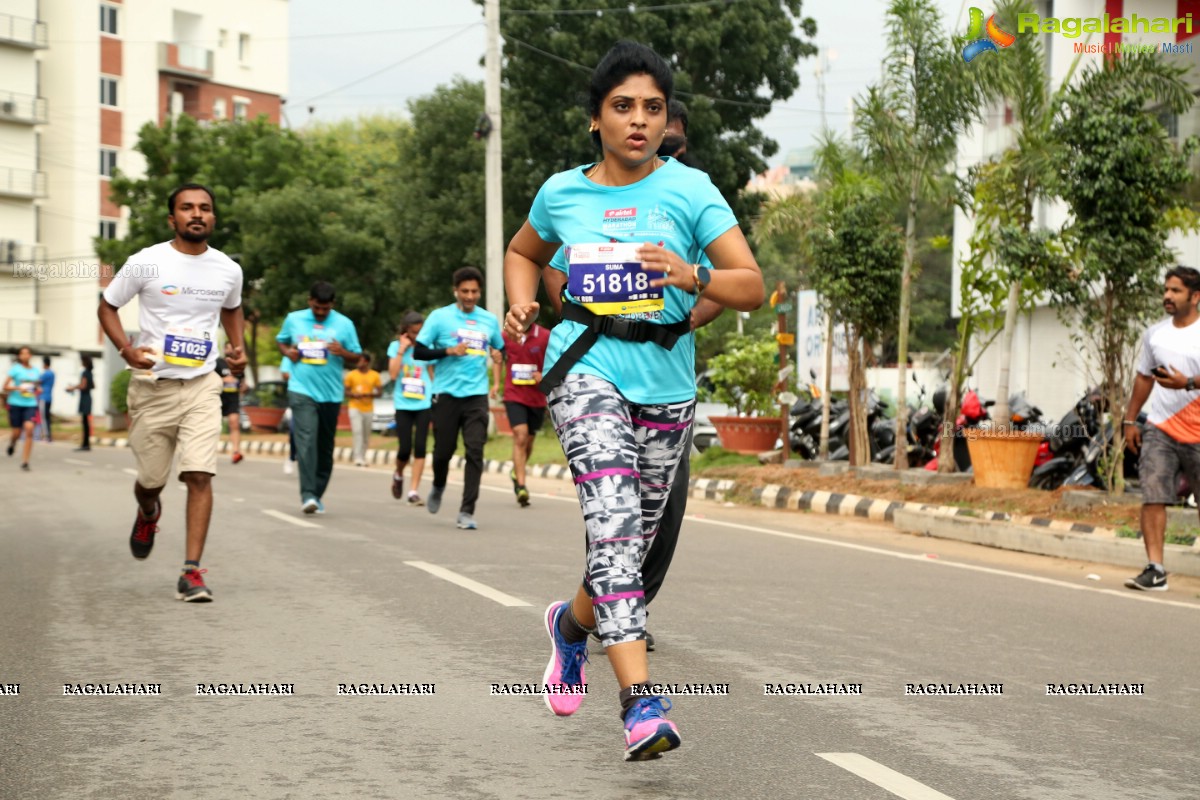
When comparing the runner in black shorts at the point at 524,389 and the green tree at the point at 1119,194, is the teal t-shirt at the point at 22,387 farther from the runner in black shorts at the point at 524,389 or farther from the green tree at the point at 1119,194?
the green tree at the point at 1119,194

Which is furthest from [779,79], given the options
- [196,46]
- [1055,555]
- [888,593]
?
[196,46]

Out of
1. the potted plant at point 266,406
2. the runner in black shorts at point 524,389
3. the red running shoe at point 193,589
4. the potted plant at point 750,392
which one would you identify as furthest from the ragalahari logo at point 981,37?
the potted plant at point 266,406

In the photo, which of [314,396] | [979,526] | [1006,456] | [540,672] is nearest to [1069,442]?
[1006,456]

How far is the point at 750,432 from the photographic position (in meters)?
19.8

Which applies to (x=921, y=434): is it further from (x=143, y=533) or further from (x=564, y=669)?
(x=564, y=669)

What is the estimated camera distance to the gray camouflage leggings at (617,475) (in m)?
4.34

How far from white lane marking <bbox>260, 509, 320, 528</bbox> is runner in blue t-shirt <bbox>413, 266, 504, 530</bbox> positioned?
1.18 m

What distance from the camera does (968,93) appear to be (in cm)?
1547

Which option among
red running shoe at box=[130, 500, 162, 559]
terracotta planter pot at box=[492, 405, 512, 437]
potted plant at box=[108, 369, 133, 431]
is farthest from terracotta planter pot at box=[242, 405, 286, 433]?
red running shoe at box=[130, 500, 162, 559]

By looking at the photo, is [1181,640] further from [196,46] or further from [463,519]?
[196,46]

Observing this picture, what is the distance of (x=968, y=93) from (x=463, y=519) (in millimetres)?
6930

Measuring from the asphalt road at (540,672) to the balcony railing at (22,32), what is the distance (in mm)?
52778

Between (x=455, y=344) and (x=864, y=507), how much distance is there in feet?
15.8

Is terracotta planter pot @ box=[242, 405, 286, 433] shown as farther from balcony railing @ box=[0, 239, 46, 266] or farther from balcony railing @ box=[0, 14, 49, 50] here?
balcony railing @ box=[0, 14, 49, 50]
